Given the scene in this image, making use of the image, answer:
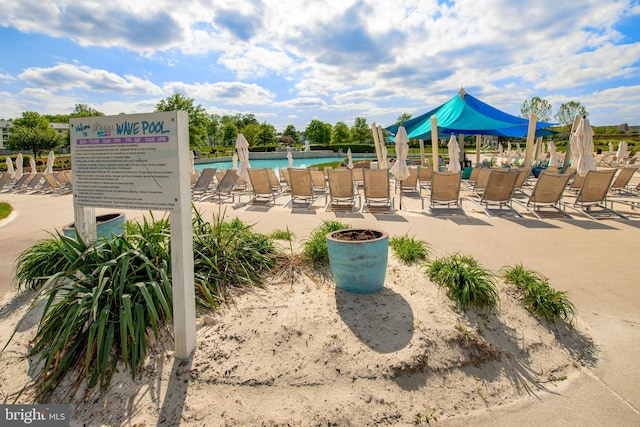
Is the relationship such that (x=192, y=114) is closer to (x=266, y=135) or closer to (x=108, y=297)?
(x=266, y=135)

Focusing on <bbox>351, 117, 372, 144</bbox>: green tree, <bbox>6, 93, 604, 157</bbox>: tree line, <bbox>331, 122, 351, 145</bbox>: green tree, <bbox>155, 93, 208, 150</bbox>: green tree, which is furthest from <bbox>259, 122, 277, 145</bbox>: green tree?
<bbox>155, 93, 208, 150</bbox>: green tree

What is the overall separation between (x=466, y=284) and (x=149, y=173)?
2608 millimetres

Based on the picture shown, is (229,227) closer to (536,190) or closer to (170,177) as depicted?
(170,177)

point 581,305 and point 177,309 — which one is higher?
point 177,309

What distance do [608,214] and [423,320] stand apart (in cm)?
631

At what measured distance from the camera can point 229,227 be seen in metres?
4.11

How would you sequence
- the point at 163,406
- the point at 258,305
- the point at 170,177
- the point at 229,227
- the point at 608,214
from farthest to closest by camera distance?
the point at 608,214 → the point at 229,227 → the point at 258,305 → the point at 170,177 → the point at 163,406

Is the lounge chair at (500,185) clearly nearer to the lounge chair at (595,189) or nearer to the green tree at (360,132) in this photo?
the lounge chair at (595,189)

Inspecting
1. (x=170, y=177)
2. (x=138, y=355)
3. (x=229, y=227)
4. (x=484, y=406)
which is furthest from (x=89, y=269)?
(x=484, y=406)

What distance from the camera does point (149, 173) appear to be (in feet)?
7.45

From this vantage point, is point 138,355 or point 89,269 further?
point 89,269

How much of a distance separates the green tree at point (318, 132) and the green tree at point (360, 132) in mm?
5289

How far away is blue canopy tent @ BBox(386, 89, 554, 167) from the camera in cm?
1191

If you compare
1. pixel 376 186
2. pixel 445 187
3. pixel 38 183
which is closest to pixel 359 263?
pixel 376 186
